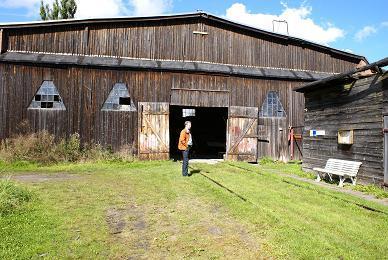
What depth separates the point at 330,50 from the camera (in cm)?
2058

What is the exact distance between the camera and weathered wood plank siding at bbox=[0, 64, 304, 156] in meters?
15.8

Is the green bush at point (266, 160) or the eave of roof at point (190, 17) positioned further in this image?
the green bush at point (266, 160)

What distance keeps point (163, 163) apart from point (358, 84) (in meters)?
8.51

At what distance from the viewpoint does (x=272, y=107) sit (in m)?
18.9

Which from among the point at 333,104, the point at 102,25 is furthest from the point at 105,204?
the point at 102,25

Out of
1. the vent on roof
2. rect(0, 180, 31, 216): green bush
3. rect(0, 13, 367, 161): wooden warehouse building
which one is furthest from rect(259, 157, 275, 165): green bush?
rect(0, 180, 31, 216): green bush

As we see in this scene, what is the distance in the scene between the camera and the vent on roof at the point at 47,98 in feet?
52.6

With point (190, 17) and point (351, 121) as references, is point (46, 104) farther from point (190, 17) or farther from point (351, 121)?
point (351, 121)

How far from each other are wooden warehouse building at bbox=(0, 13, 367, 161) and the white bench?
19.8 ft

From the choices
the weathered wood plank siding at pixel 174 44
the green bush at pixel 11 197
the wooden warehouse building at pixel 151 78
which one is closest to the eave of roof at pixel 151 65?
the wooden warehouse building at pixel 151 78

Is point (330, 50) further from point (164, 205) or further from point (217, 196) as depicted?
point (164, 205)

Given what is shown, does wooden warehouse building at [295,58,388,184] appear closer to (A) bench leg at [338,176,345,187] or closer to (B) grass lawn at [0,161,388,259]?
(A) bench leg at [338,176,345,187]

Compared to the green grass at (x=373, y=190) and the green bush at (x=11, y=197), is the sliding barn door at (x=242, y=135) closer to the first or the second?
the green grass at (x=373, y=190)

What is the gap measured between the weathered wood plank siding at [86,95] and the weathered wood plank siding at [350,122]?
5336 mm
